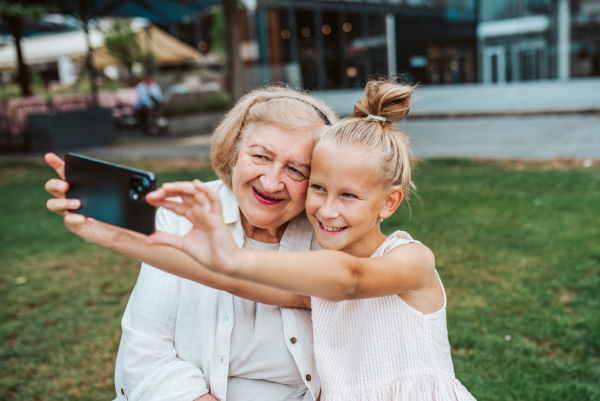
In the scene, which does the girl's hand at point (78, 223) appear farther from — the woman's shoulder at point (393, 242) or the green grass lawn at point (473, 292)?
the green grass lawn at point (473, 292)

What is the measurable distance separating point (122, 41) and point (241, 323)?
81.6 feet

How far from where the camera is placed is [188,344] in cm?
195

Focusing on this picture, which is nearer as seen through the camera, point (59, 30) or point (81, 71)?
point (59, 30)

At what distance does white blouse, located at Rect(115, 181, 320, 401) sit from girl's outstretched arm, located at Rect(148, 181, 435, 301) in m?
0.57

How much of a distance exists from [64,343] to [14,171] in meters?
7.95

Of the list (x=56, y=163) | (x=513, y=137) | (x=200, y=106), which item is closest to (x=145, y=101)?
(x=200, y=106)

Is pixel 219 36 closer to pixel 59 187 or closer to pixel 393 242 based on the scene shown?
pixel 393 242

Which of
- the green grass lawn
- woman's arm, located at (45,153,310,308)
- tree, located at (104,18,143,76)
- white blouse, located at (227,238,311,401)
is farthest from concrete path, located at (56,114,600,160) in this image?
tree, located at (104,18,143,76)

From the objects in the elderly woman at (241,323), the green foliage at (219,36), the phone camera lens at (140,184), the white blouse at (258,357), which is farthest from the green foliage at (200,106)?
the phone camera lens at (140,184)

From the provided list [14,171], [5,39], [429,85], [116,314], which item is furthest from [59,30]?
[429,85]

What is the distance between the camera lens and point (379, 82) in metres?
1.99

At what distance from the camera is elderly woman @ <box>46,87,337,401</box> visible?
1887 mm

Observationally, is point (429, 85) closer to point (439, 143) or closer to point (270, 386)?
point (439, 143)

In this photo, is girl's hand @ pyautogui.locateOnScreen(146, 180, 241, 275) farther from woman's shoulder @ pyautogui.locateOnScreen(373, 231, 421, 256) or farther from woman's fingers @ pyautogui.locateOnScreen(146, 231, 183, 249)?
woman's shoulder @ pyautogui.locateOnScreen(373, 231, 421, 256)
